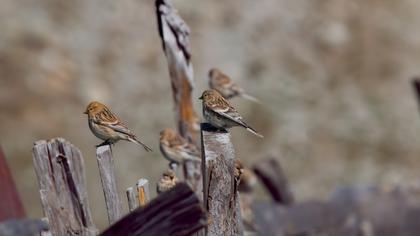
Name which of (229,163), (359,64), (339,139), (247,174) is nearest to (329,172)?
(339,139)

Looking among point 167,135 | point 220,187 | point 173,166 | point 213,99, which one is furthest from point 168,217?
point 167,135

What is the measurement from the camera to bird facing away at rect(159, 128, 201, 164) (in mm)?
8727

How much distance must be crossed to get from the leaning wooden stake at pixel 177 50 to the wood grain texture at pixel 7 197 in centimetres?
161

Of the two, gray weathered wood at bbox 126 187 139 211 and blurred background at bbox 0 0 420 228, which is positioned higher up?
gray weathered wood at bbox 126 187 139 211

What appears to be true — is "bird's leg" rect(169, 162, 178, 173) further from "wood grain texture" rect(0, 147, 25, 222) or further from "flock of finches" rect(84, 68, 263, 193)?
"wood grain texture" rect(0, 147, 25, 222)

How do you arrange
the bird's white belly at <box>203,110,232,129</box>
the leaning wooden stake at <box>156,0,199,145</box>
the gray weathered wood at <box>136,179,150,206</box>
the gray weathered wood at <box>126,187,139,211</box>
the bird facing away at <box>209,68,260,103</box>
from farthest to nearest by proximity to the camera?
the bird facing away at <box>209,68,260,103</box> < the leaning wooden stake at <box>156,0,199,145</box> < the bird's white belly at <box>203,110,232,129</box> < the gray weathered wood at <box>136,179,150,206</box> < the gray weathered wood at <box>126,187,139,211</box>

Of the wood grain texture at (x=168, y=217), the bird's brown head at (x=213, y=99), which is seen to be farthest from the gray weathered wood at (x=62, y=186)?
the bird's brown head at (x=213, y=99)

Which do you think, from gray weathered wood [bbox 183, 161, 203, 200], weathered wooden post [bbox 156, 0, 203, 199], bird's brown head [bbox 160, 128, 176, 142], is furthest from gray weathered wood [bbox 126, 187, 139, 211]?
bird's brown head [bbox 160, 128, 176, 142]

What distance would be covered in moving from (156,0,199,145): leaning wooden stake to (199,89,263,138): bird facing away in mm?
328

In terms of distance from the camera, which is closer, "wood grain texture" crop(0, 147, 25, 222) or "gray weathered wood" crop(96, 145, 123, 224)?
"gray weathered wood" crop(96, 145, 123, 224)

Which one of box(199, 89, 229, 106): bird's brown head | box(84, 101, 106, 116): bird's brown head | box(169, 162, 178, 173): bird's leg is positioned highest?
box(199, 89, 229, 106): bird's brown head

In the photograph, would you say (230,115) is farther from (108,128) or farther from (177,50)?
(108,128)

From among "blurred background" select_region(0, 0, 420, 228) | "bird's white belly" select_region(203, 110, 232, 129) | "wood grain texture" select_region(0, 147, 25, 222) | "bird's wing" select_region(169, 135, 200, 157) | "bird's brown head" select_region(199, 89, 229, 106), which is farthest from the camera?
"blurred background" select_region(0, 0, 420, 228)

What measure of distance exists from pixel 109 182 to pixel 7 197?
1.82 m
